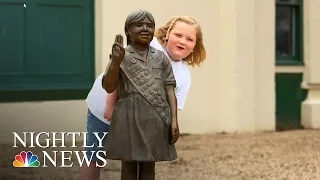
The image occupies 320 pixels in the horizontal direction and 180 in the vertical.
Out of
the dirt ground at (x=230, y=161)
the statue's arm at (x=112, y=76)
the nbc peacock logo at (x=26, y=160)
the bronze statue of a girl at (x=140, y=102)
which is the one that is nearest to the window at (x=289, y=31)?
the dirt ground at (x=230, y=161)

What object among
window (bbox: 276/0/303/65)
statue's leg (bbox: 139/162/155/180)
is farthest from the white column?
statue's leg (bbox: 139/162/155/180)

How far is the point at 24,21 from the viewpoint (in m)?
6.92

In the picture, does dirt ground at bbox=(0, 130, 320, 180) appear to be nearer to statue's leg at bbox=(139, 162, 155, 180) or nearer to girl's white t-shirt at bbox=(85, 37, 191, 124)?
girl's white t-shirt at bbox=(85, 37, 191, 124)

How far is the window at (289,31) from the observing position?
8992mm

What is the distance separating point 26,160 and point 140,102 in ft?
10.6

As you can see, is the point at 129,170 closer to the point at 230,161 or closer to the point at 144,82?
the point at 144,82

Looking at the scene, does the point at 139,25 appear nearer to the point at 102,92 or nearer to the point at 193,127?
the point at 102,92

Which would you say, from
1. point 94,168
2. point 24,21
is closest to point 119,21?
point 24,21

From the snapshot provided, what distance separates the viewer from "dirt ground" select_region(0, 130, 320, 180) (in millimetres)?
5078

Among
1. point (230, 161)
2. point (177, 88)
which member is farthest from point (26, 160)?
point (177, 88)

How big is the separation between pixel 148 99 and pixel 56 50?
15.0 ft

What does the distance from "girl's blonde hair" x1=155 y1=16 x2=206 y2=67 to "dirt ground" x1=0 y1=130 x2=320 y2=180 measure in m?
1.94

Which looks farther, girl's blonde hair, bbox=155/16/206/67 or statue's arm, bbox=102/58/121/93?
girl's blonde hair, bbox=155/16/206/67

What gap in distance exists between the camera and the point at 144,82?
2750 mm
